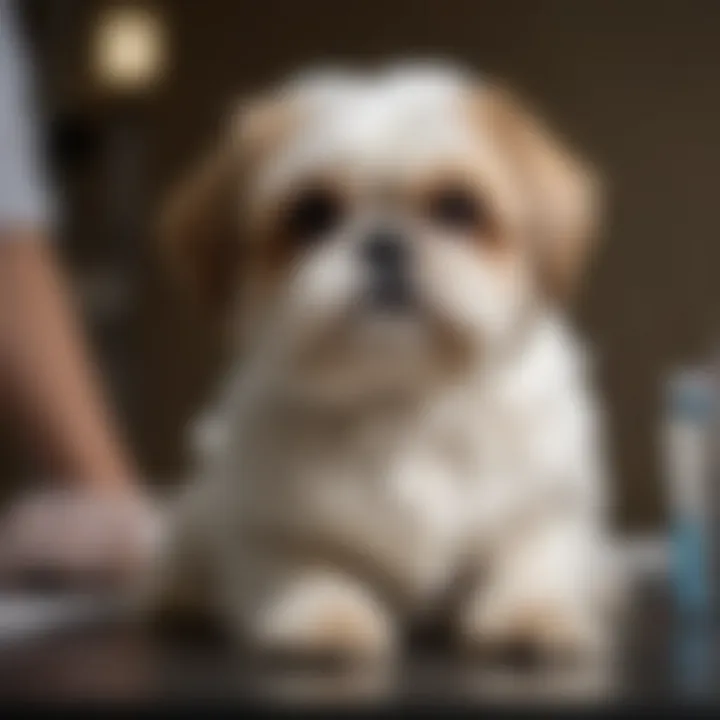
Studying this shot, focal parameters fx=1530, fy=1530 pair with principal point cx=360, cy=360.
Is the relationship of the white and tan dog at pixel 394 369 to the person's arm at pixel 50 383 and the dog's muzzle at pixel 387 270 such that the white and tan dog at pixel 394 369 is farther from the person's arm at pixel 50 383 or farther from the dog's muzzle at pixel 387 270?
the person's arm at pixel 50 383

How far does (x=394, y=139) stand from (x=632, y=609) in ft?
0.74

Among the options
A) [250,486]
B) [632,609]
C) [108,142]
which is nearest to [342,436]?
[250,486]

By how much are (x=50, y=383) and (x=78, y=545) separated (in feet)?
0.37

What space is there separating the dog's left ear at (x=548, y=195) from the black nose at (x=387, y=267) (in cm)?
5

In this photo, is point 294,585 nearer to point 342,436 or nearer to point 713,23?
point 342,436

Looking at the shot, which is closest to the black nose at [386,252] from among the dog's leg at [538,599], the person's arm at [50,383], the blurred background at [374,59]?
the dog's leg at [538,599]

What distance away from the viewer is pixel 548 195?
0.52 meters

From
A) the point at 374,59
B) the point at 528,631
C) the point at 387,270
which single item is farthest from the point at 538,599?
the point at 374,59

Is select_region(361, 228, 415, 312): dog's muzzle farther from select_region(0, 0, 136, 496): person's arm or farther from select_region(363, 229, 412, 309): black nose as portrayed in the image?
select_region(0, 0, 136, 496): person's arm

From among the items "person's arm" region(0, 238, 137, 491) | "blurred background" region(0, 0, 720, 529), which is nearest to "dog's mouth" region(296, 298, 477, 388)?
"blurred background" region(0, 0, 720, 529)

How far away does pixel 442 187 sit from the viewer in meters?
0.52

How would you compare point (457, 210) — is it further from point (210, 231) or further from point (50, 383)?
point (50, 383)

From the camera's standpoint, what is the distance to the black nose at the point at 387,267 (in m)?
0.52

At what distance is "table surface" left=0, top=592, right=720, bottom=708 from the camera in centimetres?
42
